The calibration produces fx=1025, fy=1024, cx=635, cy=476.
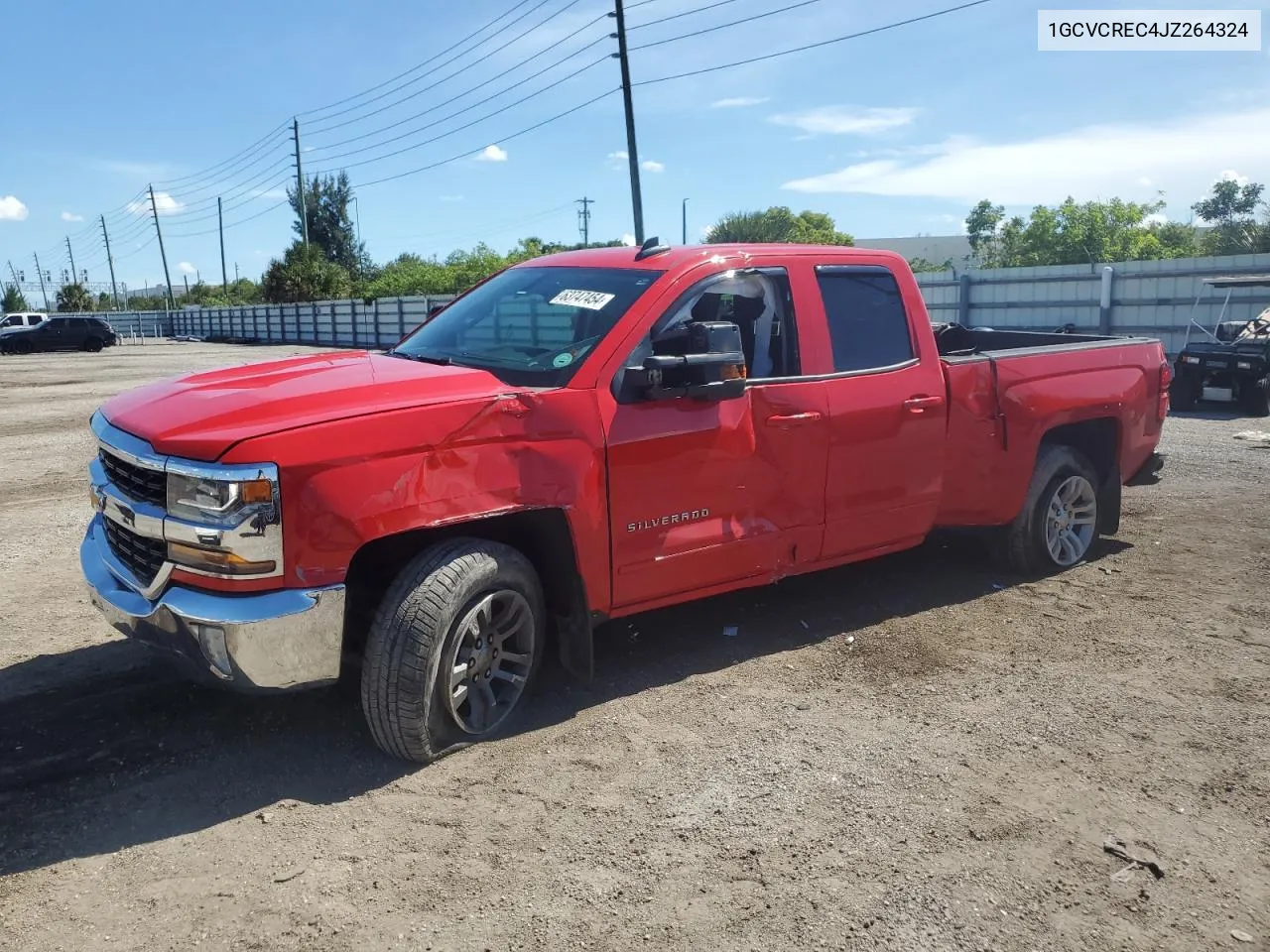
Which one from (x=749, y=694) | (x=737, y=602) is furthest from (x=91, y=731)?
(x=737, y=602)

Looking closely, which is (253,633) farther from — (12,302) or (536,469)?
Result: (12,302)

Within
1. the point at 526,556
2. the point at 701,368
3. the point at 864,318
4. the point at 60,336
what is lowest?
the point at 526,556

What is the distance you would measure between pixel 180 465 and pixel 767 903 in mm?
2320

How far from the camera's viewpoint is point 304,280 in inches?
2335

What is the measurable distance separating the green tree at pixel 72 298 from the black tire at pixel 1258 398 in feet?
307

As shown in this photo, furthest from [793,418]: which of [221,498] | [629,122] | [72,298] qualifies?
[72,298]

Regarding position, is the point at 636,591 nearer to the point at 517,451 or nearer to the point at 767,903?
the point at 517,451

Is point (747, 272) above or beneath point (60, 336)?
above

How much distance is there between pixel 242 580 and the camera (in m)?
3.39

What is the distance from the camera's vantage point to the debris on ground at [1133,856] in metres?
3.14

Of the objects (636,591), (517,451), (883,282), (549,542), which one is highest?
(883,282)

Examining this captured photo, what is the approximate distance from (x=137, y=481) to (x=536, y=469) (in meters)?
1.43

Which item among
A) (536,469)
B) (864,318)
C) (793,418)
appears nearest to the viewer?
(536,469)

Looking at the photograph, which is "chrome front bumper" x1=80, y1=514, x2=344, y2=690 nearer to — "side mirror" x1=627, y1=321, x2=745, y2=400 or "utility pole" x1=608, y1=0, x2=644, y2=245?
"side mirror" x1=627, y1=321, x2=745, y2=400
